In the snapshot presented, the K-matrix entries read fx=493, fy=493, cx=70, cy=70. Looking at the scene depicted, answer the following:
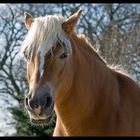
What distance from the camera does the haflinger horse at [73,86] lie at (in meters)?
4.91

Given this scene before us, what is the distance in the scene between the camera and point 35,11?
1912cm

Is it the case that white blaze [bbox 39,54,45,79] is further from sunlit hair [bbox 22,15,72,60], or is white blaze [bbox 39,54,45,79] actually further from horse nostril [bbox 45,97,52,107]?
horse nostril [bbox 45,97,52,107]

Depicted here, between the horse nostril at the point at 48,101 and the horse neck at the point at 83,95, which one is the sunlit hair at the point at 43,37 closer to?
the horse neck at the point at 83,95

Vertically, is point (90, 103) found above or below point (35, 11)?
above

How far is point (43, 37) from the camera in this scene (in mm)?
4980

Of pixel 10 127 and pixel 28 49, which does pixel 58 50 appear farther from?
pixel 10 127

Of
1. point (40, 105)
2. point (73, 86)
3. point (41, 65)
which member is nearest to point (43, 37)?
point (41, 65)

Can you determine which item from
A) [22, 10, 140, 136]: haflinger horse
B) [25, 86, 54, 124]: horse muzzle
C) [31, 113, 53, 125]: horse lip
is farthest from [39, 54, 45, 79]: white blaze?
[31, 113, 53, 125]: horse lip

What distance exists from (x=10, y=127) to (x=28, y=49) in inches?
597

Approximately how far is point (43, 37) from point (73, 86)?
2.09 ft

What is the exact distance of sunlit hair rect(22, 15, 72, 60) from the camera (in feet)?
16.3

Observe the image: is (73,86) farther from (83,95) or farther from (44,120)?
(44,120)

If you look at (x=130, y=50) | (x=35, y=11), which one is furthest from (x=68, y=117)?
(x=35, y=11)

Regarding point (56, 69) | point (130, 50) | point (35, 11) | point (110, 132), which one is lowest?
point (130, 50)
